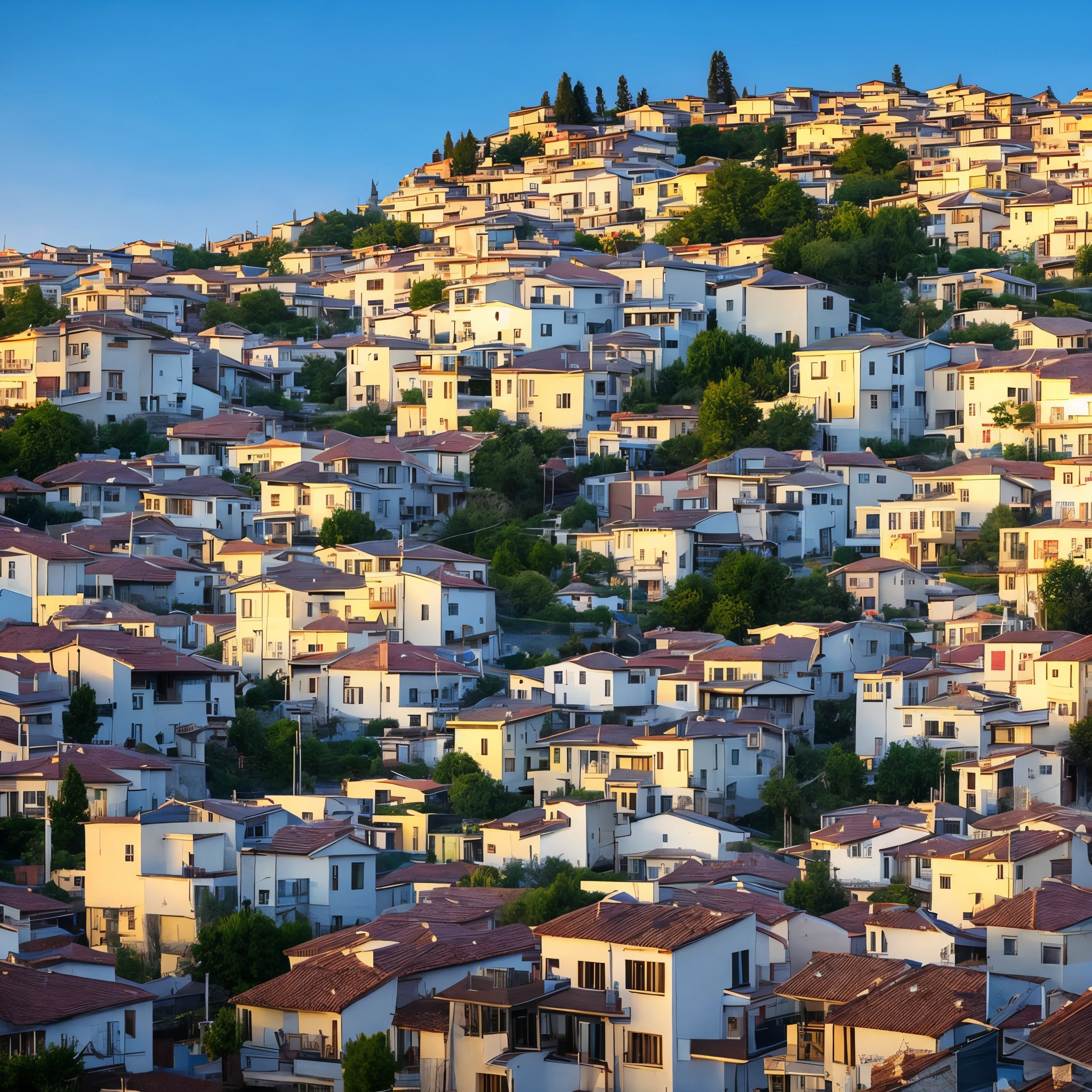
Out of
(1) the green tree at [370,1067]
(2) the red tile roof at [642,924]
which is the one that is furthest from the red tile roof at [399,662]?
(1) the green tree at [370,1067]

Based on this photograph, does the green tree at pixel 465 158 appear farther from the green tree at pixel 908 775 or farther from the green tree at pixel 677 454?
the green tree at pixel 908 775

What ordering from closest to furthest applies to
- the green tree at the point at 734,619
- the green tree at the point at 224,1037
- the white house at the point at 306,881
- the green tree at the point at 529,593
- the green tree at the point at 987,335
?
the green tree at the point at 224,1037
the white house at the point at 306,881
the green tree at the point at 734,619
the green tree at the point at 529,593
the green tree at the point at 987,335

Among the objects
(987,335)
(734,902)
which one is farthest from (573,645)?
(987,335)

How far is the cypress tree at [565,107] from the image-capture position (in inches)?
3674

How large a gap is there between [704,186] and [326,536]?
28.9 m

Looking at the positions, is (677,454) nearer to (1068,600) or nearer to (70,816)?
(1068,600)

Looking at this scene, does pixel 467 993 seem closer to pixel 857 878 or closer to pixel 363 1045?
pixel 363 1045

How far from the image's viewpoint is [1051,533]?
Result: 45.2 m

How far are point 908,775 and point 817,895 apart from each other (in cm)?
672

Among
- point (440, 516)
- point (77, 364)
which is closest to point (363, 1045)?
point (440, 516)

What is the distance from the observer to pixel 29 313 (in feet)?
214

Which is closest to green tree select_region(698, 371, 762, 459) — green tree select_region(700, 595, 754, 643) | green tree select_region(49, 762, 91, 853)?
green tree select_region(700, 595, 754, 643)

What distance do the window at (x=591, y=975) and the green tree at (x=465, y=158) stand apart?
65.9m

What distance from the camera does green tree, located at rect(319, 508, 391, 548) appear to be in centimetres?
4972
